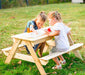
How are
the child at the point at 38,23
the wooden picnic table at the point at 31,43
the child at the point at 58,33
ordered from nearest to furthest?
the wooden picnic table at the point at 31,43 < the child at the point at 58,33 < the child at the point at 38,23

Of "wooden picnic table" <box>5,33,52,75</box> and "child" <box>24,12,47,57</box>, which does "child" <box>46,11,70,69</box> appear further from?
"child" <box>24,12,47,57</box>

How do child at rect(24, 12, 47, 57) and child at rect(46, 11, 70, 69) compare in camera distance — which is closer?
child at rect(46, 11, 70, 69)

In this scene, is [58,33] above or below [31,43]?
above

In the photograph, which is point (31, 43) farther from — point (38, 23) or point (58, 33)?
point (38, 23)

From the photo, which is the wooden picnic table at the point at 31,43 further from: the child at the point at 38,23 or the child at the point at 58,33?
the child at the point at 38,23

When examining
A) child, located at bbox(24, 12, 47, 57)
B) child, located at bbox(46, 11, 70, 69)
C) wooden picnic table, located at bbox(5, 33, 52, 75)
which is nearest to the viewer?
wooden picnic table, located at bbox(5, 33, 52, 75)

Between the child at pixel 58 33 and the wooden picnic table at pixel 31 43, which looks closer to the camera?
the wooden picnic table at pixel 31 43

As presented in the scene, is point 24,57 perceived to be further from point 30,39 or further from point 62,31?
point 62,31

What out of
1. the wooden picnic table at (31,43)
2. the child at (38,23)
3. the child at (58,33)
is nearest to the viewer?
the wooden picnic table at (31,43)

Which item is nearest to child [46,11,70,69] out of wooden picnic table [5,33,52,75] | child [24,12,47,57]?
wooden picnic table [5,33,52,75]

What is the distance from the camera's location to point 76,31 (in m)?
9.01

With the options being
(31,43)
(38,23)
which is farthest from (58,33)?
(38,23)

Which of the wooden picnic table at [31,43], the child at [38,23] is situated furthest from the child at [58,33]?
the child at [38,23]

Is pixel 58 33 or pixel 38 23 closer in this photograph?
pixel 58 33
